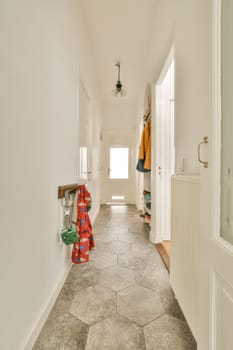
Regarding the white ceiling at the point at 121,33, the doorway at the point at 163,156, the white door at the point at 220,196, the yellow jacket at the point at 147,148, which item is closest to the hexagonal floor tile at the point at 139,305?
the white door at the point at 220,196

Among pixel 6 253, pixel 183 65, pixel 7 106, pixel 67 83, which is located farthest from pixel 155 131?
pixel 6 253

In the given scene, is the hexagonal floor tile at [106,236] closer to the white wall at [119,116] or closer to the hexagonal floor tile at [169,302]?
the hexagonal floor tile at [169,302]

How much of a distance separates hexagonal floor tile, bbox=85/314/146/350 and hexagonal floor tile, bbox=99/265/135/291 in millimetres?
321

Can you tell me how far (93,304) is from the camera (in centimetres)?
118

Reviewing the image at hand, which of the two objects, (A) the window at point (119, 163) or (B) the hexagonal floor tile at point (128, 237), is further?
(A) the window at point (119, 163)

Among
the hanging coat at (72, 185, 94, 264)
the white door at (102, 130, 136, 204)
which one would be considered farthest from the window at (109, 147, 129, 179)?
the hanging coat at (72, 185, 94, 264)

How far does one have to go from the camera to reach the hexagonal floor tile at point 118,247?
78.2 inches

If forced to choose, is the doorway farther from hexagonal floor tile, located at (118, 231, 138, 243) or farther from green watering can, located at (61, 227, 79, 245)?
green watering can, located at (61, 227, 79, 245)

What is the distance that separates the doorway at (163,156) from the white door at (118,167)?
8.53ft

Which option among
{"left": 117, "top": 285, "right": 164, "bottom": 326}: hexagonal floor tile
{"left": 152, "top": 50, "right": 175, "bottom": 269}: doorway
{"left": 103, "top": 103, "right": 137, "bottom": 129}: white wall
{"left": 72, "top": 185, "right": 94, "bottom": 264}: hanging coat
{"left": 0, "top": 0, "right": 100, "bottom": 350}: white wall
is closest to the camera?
{"left": 0, "top": 0, "right": 100, "bottom": 350}: white wall

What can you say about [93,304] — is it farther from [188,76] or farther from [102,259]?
[188,76]

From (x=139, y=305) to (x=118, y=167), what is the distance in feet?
12.7

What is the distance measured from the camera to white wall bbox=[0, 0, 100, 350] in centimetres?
71

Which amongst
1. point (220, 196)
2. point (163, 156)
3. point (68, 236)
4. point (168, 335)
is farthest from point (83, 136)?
point (168, 335)
